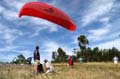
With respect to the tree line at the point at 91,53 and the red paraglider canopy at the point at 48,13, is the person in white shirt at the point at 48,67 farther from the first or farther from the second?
the tree line at the point at 91,53

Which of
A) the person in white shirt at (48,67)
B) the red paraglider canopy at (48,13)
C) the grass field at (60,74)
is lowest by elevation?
the grass field at (60,74)

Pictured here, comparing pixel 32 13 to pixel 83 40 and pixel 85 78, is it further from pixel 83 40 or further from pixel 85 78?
pixel 83 40

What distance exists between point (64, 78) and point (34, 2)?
4763mm

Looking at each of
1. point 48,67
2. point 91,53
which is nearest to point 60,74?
point 48,67

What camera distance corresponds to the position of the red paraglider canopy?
685 inches

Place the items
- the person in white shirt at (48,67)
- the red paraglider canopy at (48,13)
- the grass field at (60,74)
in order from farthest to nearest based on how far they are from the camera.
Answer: the person in white shirt at (48,67)
the grass field at (60,74)
the red paraglider canopy at (48,13)

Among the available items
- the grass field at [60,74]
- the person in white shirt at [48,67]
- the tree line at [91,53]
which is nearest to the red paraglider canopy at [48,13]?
the grass field at [60,74]

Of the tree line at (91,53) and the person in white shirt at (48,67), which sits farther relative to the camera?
the tree line at (91,53)

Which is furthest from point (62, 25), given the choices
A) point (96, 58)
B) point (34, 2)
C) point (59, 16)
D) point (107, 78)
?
point (96, 58)

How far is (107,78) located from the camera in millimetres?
19719

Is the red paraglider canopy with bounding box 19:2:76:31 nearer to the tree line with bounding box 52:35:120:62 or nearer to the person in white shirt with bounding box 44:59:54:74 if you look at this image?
the person in white shirt with bounding box 44:59:54:74

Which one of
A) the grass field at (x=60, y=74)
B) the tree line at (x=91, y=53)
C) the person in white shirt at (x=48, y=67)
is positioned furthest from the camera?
the tree line at (x=91, y=53)

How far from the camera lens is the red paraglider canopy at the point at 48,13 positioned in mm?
17388

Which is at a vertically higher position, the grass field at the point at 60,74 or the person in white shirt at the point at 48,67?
the person in white shirt at the point at 48,67
